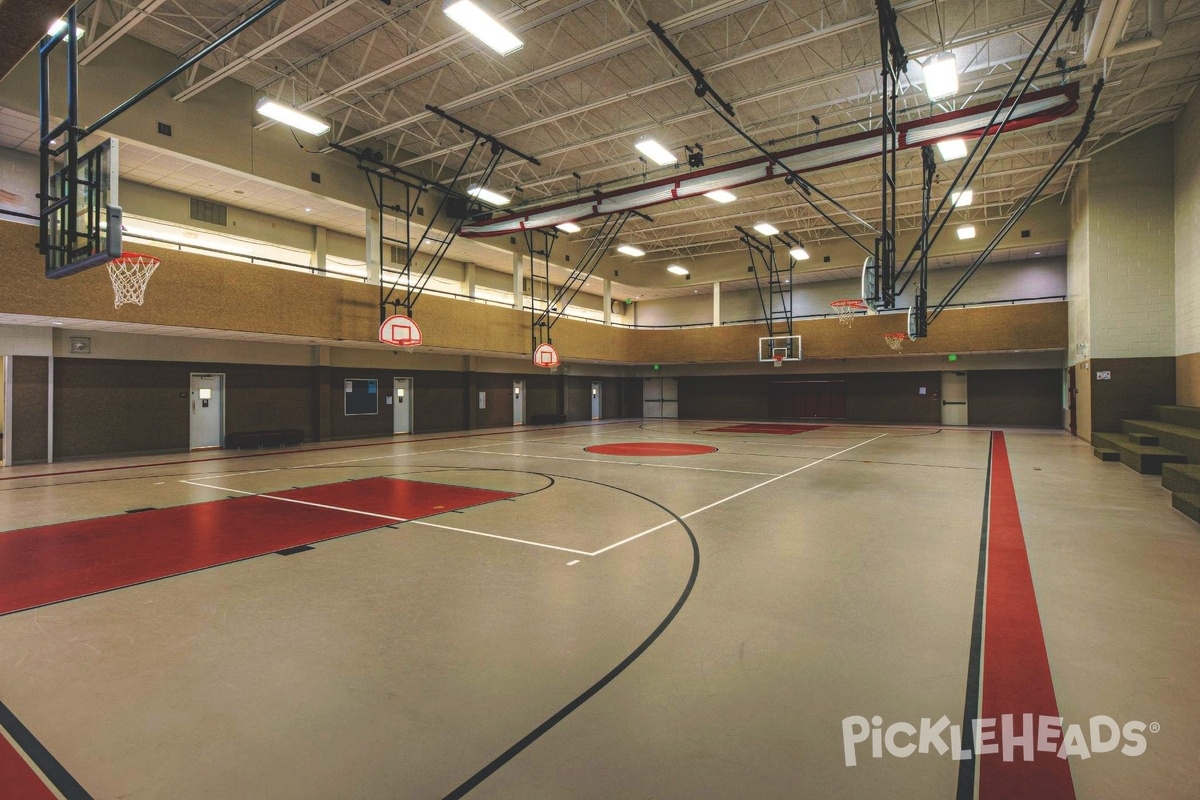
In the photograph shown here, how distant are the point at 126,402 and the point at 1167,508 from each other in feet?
68.3

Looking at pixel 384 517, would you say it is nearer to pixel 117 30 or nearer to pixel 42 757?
pixel 42 757

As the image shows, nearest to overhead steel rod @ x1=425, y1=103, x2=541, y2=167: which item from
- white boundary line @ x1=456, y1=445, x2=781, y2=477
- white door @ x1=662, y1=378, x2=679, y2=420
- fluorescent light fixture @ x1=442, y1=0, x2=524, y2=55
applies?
fluorescent light fixture @ x1=442, y1=0, x2=524, y2=55

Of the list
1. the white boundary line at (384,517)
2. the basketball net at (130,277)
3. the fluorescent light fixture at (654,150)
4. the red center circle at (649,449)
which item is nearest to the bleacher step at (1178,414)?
the red center circle at (649,449)

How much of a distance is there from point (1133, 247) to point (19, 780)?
65.9ft

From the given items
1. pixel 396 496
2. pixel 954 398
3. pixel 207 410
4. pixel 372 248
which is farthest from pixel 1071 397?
pixel 207 410

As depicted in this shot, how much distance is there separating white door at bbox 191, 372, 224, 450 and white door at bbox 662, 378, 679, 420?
21.4 meters

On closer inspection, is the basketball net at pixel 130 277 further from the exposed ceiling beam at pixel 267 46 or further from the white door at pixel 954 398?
the white door at pixel 954 398

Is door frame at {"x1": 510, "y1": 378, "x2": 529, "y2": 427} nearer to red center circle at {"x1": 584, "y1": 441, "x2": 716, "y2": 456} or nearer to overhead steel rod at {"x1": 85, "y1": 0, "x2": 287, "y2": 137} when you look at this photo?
red center circle at {"x1": 584, "y1": 441, "x2": 716, "y2": 456}

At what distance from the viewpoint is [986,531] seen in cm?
650

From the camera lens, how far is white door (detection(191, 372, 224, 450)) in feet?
51.9

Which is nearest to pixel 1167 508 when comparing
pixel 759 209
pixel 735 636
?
pixel 735 636

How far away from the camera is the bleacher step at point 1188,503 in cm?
675

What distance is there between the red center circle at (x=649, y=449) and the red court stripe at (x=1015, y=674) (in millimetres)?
9044

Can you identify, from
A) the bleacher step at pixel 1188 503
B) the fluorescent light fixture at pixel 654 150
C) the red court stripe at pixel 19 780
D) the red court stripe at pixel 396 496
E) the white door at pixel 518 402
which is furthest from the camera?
the white door at pixel 518 402
